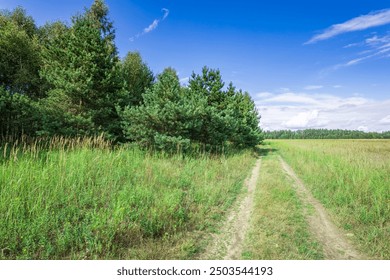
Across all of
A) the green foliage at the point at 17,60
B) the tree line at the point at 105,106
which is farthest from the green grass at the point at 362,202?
the green foliage at the point at 17,60

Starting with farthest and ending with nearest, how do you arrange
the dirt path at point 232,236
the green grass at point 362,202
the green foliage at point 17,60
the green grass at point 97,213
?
the green foliage at point 17,60, the green grass at point 362,202, the dirt path at point 232,236, the green grass at point 97,213

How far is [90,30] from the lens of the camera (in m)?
11.6

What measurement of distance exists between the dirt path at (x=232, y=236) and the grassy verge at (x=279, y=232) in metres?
0.15

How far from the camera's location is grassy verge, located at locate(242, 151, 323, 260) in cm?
328

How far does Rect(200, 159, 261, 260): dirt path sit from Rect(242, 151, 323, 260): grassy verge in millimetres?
148

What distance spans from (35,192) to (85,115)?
8.18 meters

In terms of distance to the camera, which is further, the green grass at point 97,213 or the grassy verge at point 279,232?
the grassy verge at point 279,232

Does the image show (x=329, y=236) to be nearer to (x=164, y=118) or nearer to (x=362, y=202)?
(x=362, y=202)

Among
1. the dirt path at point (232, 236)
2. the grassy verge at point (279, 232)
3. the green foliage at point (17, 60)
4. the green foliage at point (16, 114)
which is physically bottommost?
the dirt path at point (232, 236)

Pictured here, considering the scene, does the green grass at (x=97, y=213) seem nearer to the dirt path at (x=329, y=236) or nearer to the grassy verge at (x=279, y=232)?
the grassy verge at (x=279, y=232)

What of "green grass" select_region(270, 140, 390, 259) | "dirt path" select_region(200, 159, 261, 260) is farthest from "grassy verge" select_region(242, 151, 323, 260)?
"green grass" select_region(270, 140, 390, 259)

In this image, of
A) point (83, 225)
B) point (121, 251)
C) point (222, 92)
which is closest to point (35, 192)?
point (83, 225)

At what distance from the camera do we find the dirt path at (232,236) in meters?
3.28

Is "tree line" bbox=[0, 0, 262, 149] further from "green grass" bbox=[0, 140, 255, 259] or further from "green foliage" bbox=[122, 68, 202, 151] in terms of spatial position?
"green grass" bbox=[0, 140, 255, 259]
